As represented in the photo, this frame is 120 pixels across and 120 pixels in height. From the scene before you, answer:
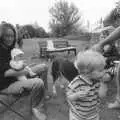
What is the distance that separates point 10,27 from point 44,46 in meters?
7.71

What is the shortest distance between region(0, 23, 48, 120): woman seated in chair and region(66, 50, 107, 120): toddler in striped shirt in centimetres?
85

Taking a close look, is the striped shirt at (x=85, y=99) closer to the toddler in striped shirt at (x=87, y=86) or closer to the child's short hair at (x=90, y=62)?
the toddler in striped shirt at (x=87, y=86)

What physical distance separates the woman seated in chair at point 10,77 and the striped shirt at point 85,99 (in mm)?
858

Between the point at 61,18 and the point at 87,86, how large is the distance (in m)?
30.2

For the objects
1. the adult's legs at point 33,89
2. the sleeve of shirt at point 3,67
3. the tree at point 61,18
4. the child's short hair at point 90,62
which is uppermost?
the tree at point 61,18

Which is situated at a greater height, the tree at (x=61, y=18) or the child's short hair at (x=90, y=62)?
the tree at (x=61, y=18)

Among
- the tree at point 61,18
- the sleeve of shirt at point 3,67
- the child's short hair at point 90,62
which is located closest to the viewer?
the child's short hair at point 90,62

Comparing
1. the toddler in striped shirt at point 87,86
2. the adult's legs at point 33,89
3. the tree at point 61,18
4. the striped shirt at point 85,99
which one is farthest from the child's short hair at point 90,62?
the tree at point 61,18

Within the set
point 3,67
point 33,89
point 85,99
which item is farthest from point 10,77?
point 85,99

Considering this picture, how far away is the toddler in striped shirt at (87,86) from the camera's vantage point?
1518mm

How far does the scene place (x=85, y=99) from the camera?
1.59 metres

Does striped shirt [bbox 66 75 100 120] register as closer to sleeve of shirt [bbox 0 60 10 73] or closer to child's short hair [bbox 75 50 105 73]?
child's short hair [bbox 75 50 105 73]

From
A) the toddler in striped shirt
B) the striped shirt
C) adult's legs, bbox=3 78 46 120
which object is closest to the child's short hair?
the toddler in striped shirt

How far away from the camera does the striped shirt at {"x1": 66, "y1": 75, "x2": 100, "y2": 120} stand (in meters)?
1.58
